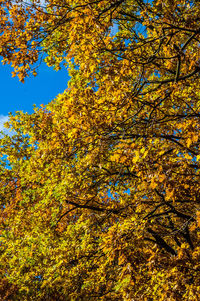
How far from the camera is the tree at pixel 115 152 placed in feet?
18.5

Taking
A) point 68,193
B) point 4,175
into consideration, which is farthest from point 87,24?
point 4,175

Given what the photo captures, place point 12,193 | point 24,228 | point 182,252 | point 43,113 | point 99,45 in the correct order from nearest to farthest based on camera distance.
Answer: point 182,252 < point 99,45 < point 24,228 < point 12,193 < point 43,113

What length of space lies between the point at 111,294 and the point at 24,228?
4.29 m

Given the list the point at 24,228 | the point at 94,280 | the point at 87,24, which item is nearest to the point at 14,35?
the point at 87,24

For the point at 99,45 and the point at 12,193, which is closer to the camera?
the point at 99,45

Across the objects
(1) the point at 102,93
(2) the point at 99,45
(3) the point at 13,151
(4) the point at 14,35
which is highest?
(3) the point at 13,151

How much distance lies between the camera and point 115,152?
5465mm

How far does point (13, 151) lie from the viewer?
1798cm

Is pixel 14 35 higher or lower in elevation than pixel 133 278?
higher

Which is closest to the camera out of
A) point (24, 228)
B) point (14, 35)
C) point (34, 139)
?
point (14, 35)

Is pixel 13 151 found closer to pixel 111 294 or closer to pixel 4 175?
pixel 4 175

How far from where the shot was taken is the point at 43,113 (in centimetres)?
1555

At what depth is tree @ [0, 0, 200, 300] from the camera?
5.64 meters

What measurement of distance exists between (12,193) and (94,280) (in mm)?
7801
